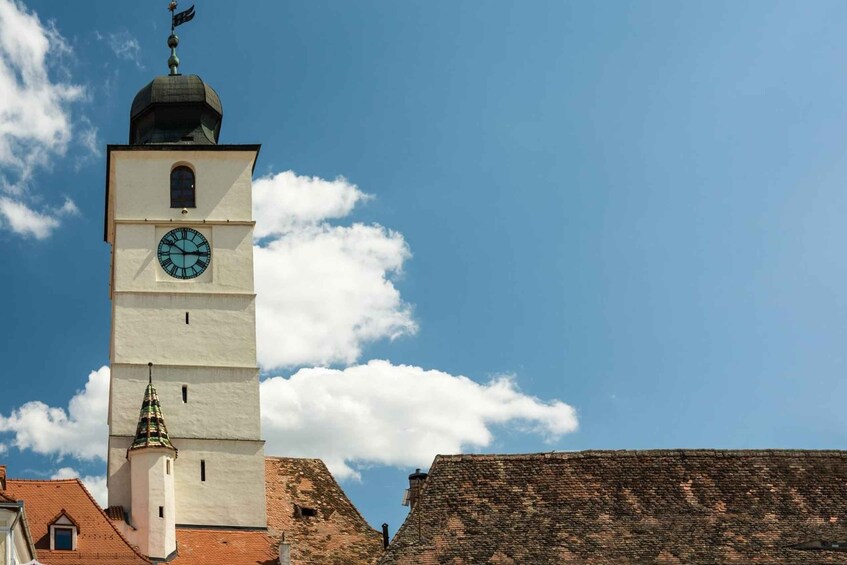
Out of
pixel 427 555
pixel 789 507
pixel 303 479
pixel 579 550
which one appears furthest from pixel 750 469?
pixel 303 479

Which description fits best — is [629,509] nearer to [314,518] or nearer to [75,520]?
[314,518]

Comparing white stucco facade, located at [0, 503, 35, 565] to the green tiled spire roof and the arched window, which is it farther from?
the arched window

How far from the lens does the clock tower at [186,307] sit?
1847 inches

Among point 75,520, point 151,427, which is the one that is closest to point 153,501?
point 151,427

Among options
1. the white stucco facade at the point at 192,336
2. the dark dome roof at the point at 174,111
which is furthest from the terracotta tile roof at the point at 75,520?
the dark dome roof at the point at 174,111

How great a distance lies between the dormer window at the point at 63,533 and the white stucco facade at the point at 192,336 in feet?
8.73

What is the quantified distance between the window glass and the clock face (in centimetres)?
990

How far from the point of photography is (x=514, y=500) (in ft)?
121

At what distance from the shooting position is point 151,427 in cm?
4625

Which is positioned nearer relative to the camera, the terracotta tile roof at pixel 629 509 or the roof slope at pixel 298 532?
the terracotta tile roof at pixel 629 509

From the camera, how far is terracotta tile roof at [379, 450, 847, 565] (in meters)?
35.3

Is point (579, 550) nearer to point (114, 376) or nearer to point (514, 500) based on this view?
point (514, 500)

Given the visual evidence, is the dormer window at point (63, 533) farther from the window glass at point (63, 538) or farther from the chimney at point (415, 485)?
the chimney at point (415, 485)

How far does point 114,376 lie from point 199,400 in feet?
8.29
